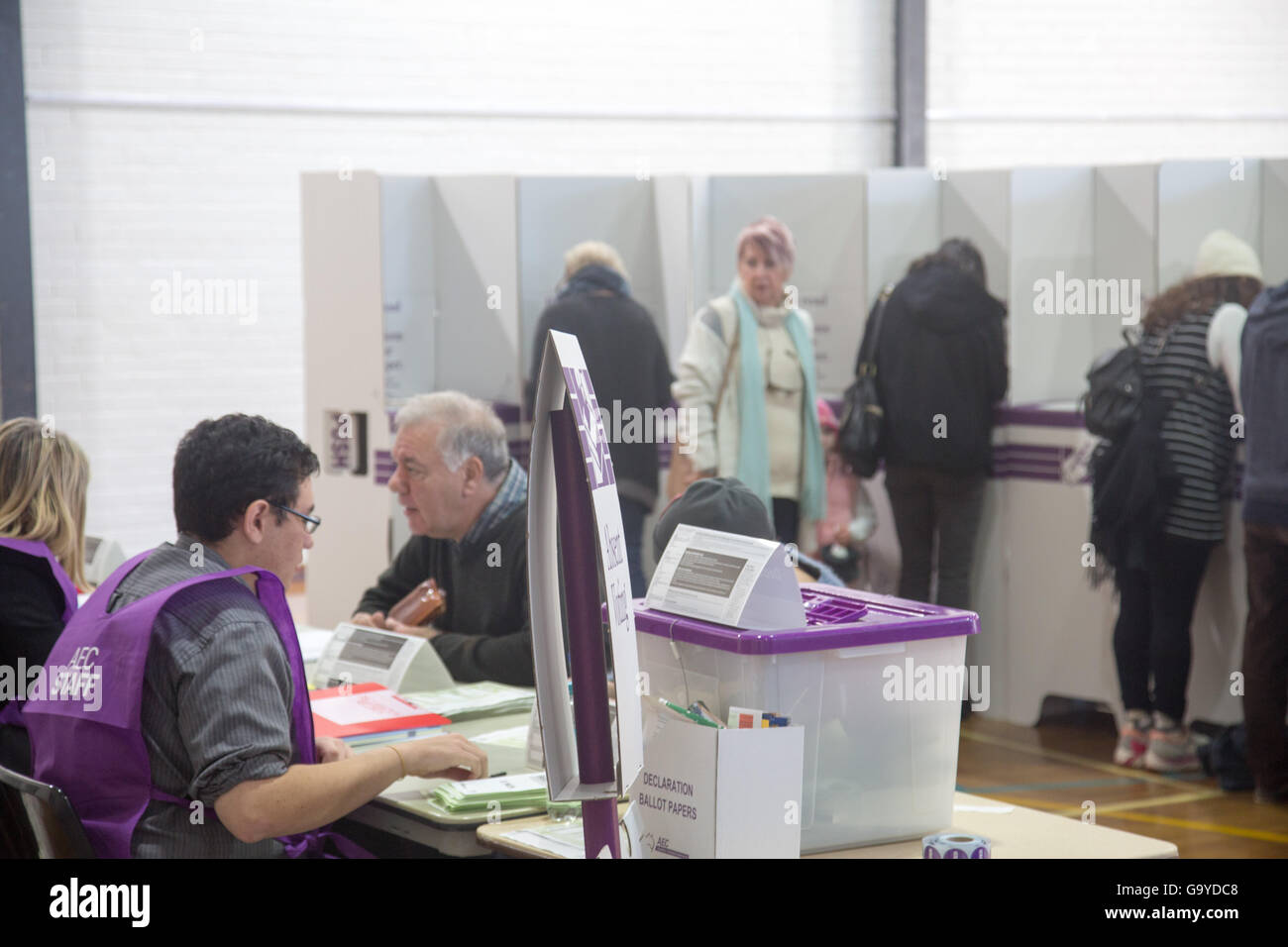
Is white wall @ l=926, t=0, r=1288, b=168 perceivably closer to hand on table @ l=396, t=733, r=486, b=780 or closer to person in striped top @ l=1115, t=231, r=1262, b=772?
person in striped top @ l=1115, t=231, r=1262, b=772

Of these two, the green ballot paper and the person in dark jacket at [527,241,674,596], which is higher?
the person in dark jacket at [527,241,674,596]

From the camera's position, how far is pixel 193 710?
213 centimetres

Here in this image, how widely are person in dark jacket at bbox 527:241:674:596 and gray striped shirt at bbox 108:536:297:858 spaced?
317 cm

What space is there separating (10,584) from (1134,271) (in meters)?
4.38

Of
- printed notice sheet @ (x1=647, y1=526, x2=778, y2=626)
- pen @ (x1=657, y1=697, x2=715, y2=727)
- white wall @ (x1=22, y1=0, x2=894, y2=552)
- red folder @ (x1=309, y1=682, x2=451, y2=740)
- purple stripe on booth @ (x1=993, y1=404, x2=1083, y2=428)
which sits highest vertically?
white wall @ (x1=22, y1=0, x2=894, y2=552)

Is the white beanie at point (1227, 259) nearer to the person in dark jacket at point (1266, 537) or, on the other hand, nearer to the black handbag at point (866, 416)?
the person in dark jacket at point (1266, 537)

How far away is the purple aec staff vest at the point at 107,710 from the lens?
84.7 inches

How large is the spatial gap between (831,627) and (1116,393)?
3.22 meters

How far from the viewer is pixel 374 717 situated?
2.81 m

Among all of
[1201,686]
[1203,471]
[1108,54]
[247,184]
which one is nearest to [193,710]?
[1203,471]

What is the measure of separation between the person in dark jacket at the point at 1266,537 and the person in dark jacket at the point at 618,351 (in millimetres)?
1966

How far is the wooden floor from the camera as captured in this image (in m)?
4.36

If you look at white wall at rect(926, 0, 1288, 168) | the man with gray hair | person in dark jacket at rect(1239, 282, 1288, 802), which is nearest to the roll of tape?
the man with gray hair
